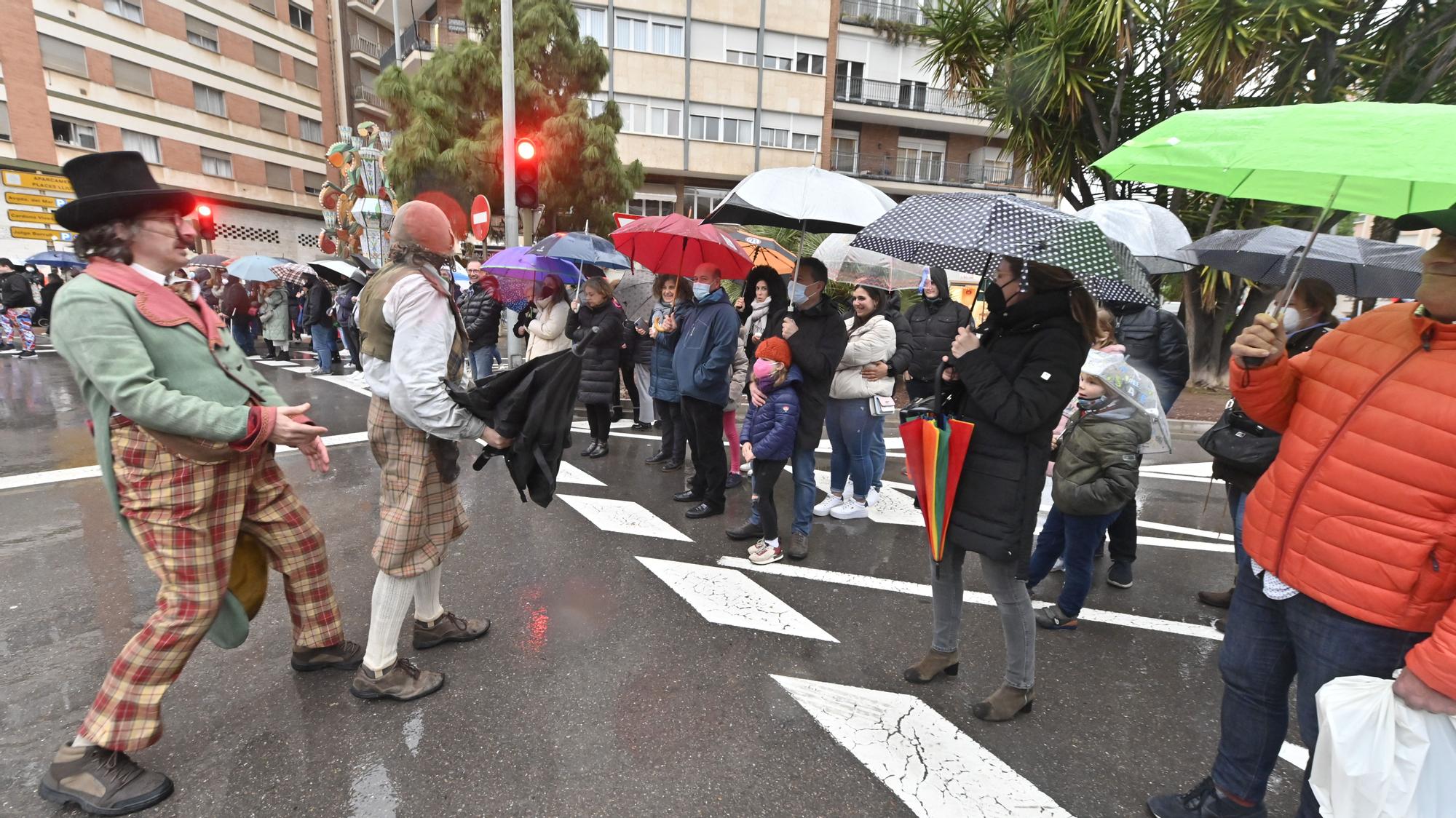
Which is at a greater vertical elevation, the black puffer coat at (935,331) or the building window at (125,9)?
the building window at (125,9)

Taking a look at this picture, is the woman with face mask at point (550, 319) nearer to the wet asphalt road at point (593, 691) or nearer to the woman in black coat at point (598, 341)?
the woman in black coat at point (598, 341)

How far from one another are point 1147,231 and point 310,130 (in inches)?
1592

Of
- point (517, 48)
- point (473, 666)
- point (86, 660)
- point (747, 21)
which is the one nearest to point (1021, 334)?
point (473, 666)

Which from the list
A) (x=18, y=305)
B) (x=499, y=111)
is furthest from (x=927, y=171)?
(x=18, y=305)

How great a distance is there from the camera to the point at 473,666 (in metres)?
3.14

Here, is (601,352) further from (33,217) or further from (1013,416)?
(33,217)

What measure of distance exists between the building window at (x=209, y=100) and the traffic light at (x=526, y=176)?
99.2 ft

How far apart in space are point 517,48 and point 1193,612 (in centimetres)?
1673

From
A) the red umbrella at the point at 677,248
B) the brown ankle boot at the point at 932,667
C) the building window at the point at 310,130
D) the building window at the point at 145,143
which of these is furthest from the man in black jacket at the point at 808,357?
the building window at the point at 310,130

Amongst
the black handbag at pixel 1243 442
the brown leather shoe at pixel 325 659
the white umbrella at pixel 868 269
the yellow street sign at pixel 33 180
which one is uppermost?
the yellow street sign at pixel 33 180

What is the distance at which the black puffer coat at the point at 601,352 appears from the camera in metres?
6.61

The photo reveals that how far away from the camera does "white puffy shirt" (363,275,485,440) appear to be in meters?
2.60

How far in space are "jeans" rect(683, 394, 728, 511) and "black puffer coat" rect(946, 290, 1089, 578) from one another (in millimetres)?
2571

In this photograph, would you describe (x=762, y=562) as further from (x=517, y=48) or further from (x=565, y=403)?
(x=517, y=48)
